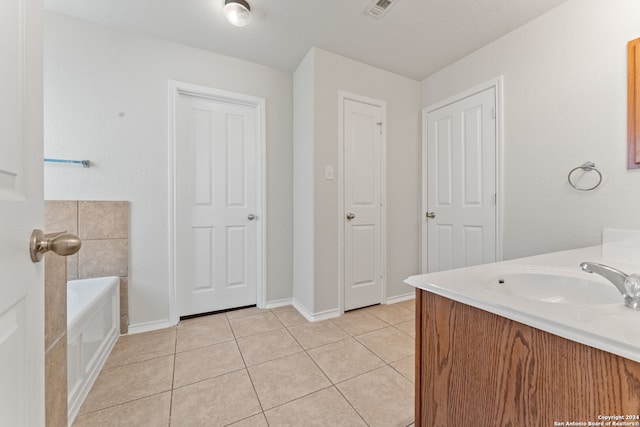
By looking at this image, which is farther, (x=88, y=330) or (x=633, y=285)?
(x=88, y=330)

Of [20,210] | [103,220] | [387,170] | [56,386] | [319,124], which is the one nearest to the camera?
[20,210]

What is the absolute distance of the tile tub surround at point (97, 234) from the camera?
71.1 inches

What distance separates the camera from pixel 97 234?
1.89 meters

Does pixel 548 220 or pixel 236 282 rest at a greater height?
pixel 548 220

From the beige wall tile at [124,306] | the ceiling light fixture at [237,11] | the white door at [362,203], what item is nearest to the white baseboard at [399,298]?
the white door at [362,203]

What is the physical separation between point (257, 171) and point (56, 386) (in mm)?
2012

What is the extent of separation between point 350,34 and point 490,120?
1355mm

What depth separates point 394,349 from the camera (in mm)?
1763

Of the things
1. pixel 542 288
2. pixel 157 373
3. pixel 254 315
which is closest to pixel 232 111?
pixel 254 315

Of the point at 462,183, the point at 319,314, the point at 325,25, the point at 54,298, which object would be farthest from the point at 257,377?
the point at 325,25

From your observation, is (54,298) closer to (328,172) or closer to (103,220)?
(103,220)

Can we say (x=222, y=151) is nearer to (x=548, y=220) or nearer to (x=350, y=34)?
(x=350, y=34)

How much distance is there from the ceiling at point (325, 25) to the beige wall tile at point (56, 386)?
2.09 m

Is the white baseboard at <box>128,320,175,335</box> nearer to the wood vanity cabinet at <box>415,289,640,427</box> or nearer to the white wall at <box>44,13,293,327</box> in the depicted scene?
the white wall at <box>44,13,293,327</box>
